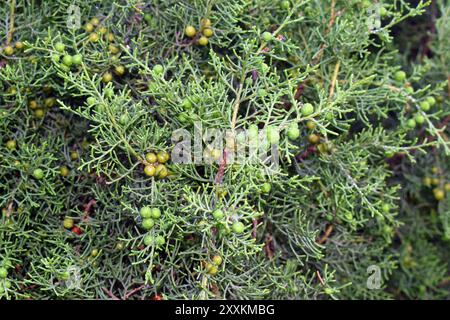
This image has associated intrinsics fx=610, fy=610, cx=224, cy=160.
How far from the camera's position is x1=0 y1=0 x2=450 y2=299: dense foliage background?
1024mm

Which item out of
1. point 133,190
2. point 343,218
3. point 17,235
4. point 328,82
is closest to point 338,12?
point 328,82

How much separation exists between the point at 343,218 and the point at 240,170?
12.9 inches

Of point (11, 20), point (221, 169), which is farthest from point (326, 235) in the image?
point (11, 20)

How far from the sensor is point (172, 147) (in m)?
1.05

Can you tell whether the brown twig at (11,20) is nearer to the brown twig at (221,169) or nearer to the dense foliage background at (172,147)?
the dense foliage background at (172,147)

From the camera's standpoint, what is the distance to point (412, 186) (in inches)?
57.4

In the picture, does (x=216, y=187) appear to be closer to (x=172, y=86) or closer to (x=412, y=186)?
(x=172, y=86)

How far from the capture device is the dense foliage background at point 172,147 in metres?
1.02

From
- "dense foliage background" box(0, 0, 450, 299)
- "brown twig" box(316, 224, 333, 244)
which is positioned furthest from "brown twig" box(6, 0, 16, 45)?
"brown twig" box(316, 224, 333, 244)

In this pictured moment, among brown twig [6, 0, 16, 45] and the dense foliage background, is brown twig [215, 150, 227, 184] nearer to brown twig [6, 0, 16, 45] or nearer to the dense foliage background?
the dense foliage background

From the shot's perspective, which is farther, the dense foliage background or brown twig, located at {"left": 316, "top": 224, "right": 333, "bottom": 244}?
brown twig, located at {"left": 316, "top": 224, "right": 333, "bottom": 244}
